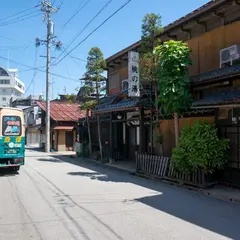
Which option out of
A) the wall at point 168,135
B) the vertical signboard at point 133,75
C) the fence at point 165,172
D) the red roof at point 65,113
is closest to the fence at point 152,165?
the fence at point 165,172

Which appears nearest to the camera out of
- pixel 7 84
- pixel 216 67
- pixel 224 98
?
pixel 224 98

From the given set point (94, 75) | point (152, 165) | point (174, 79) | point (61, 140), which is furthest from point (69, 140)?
point (174, 79)

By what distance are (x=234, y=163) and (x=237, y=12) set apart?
18.4 feet

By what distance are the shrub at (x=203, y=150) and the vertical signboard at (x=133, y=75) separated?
4020 mm

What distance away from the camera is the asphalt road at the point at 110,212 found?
596 cm

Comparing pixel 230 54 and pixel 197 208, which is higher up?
pixel 230 54

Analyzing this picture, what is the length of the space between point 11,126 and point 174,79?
7371 millimetres

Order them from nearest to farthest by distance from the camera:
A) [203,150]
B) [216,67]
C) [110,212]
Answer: [110,212]
[203,150]
[216,67]

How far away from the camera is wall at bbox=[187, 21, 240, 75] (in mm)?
11953

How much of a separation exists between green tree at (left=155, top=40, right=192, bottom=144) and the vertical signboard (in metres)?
2.59

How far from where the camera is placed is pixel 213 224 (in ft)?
21.8

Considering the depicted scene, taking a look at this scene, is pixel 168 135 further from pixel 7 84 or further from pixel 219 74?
pixel 7 84

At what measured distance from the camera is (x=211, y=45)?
42.5 feet

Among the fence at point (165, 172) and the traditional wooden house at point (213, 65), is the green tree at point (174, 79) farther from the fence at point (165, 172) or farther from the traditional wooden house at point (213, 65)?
the fence at point (165, 172)
